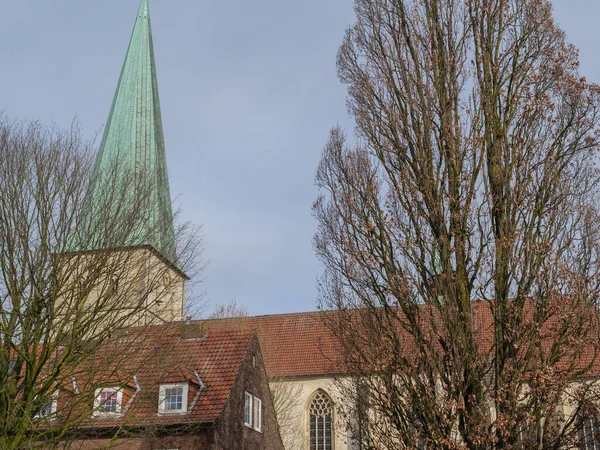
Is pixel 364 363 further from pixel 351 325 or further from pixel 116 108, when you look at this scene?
pixel 116 108

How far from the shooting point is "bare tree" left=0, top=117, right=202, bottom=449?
18125 mm

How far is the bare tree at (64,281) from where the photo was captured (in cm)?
1812

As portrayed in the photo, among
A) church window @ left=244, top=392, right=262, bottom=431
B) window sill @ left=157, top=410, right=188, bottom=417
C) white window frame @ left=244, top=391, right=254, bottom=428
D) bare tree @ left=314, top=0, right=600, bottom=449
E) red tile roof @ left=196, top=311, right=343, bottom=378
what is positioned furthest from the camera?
red tile roof @ left=196, top=311, right=343, bottom=378

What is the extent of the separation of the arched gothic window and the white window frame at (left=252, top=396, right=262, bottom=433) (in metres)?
12.1

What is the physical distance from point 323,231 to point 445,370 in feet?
13.1

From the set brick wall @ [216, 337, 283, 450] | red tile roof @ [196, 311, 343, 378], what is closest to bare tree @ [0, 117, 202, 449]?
brick wall @ [216, 337, 283, 450]

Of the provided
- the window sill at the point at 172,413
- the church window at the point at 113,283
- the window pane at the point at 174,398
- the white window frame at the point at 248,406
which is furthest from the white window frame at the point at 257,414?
the church window at the point at 113,283

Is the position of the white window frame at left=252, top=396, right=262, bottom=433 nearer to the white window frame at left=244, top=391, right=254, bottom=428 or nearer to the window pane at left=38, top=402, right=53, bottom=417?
the white window frame at left=244, top=391, right=254, bottom=428

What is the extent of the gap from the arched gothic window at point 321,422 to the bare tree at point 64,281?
21.3 m

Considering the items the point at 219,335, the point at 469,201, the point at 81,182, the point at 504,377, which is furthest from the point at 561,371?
the point at 219,335

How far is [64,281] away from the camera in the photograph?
1864 centimetres

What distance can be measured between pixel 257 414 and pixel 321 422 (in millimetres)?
12770

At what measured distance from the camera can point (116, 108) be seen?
4344 cm

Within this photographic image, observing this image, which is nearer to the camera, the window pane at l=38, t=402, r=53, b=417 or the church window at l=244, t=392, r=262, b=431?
the window pane at l=38, t=402, r=53, b=417
